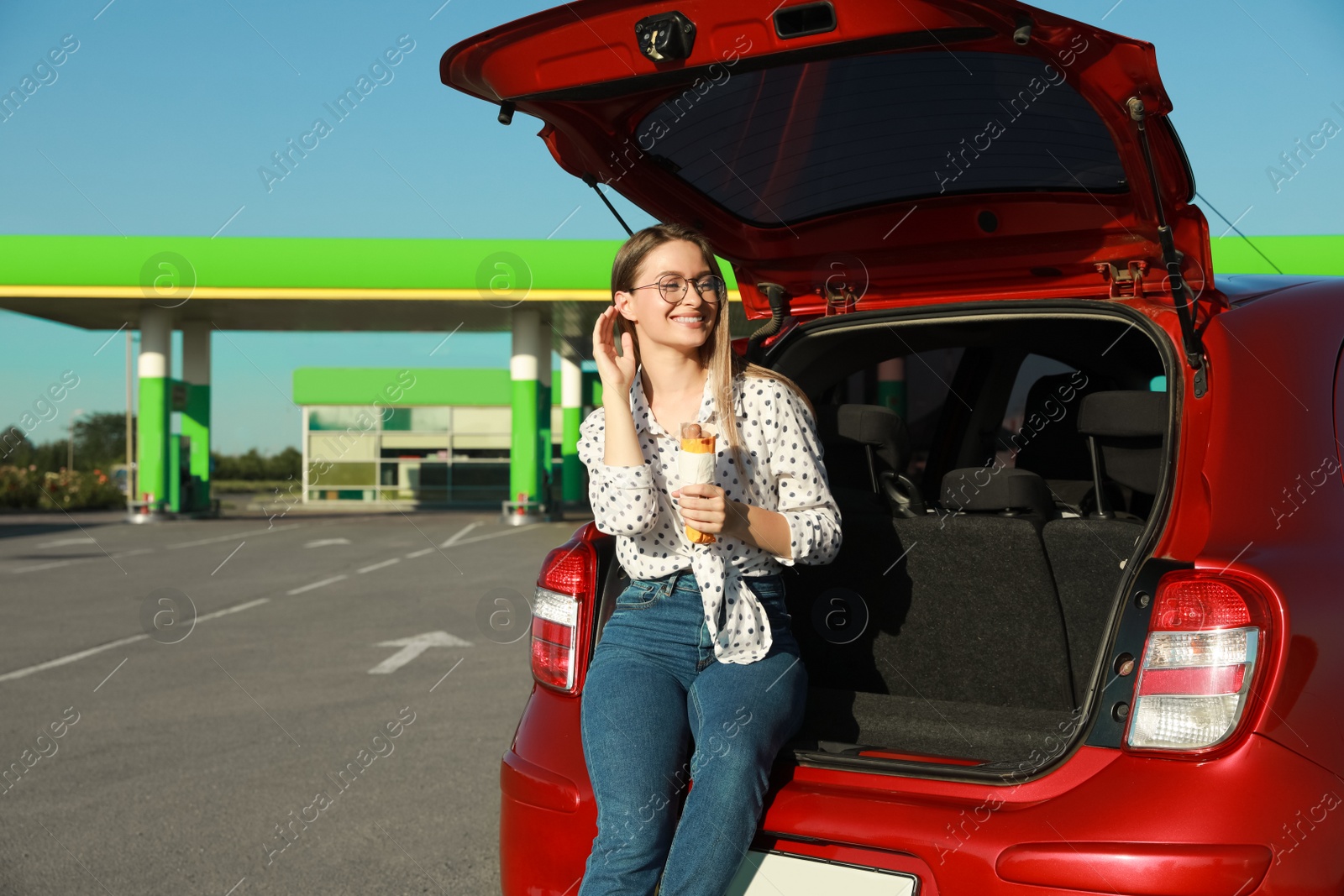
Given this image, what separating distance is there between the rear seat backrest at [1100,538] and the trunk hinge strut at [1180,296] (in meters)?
0.34

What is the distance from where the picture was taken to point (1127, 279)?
8.98 ft

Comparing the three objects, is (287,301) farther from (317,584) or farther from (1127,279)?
(1127,279)

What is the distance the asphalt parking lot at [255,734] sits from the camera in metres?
3.67

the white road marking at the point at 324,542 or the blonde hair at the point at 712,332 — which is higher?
the blonde hair at the point at 712,332

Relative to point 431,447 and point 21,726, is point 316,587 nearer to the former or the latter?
point 21,726

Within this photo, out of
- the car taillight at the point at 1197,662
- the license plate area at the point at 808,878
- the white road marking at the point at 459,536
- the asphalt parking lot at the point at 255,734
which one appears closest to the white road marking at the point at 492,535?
the white road marking at the point at 459,536

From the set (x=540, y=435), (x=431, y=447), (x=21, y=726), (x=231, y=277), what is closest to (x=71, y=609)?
(x=21, y=726)

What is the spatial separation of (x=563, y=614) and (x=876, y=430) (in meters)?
1.07

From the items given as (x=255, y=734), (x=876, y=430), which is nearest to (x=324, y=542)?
(x=255, y=734)

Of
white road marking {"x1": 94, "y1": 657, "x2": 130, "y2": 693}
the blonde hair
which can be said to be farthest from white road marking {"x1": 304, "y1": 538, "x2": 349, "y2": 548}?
the blonde hair

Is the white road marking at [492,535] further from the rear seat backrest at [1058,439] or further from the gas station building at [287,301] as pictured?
the rear seat backrest at [1058,439]

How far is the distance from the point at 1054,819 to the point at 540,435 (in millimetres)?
25198

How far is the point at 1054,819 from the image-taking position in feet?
6.28

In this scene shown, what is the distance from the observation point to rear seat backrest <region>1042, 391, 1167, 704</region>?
8.77 feet
